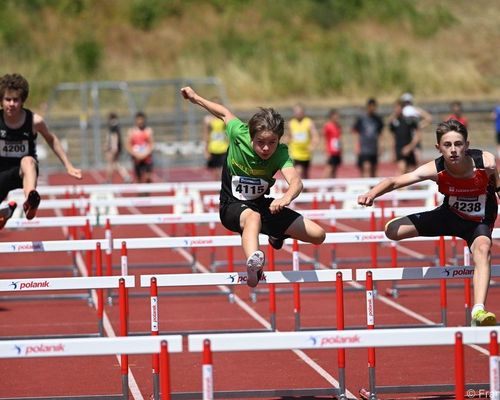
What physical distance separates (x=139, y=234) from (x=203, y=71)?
22.9 metres

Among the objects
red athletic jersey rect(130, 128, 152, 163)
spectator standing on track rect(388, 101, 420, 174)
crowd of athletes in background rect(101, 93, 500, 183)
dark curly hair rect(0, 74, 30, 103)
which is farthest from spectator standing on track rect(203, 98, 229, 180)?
dark curly hair rect(0, 74, 30, 103)

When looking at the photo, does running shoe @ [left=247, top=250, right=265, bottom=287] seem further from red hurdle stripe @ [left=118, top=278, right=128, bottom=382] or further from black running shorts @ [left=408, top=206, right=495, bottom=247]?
black running shorts @ [left=408, top=206, right=495, bottom=247]

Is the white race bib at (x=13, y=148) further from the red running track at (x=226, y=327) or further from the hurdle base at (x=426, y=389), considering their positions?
the hurdle base at (x=426, y=389)

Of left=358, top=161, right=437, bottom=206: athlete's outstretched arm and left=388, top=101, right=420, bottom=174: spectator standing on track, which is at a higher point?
left=388, top=101, right=420, bottom=174: spectator standing on track

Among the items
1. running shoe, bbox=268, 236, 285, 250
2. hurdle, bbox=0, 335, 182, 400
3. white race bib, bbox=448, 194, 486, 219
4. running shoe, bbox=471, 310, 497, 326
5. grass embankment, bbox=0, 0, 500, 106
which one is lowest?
running shoe, bbox=471, 310, 497, 326

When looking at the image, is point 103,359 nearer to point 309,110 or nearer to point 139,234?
point 139,234

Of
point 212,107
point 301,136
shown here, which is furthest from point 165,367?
point 301,136

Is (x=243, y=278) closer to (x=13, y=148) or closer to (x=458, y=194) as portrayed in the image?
(x=458, y=194)

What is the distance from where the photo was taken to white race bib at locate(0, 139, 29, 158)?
10.2 metres

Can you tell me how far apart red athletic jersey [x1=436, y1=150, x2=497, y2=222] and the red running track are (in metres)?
1.20

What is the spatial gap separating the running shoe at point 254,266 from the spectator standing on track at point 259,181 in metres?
0.40

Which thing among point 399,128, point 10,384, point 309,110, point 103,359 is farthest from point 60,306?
point 309,110

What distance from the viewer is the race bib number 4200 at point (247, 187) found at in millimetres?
8258

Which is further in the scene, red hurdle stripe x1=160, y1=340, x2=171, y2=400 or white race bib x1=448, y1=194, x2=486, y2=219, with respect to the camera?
white race bib x1=448, y1=194, x2=486, y2=219
